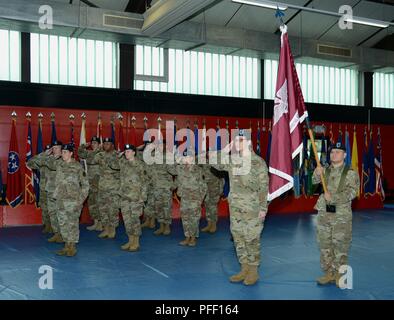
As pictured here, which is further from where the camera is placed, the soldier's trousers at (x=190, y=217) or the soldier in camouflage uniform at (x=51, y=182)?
the soldier's trousers at (x=190, y=217)

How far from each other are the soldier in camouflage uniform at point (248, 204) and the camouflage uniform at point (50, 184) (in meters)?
3.06

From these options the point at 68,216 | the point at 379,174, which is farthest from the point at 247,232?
the point at 379,174

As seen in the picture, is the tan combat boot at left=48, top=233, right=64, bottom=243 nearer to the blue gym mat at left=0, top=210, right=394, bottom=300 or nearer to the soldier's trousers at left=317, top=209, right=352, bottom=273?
the blue gym mat at left=0, top=210, right=394, bottom=300

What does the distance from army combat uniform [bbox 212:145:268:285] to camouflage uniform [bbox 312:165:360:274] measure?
66 centimetres

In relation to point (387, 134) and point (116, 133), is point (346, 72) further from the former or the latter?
point (116, 133)

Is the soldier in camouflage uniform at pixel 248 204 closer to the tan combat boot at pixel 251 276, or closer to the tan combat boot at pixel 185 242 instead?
the tan combat boot at pixel 251 276

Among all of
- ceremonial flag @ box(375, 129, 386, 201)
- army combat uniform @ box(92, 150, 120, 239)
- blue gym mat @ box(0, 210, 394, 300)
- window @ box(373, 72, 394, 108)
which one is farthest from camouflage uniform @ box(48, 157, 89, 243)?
window @ box(373, 72, 394, 108)

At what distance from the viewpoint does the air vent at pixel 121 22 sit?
810 centimetres

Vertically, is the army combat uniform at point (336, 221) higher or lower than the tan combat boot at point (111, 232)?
higher

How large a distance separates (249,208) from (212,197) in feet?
11.8

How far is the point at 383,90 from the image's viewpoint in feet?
43.5

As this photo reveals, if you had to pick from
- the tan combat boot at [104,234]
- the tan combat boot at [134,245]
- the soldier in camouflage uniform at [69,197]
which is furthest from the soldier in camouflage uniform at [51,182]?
the tan combat boot at [134,245]

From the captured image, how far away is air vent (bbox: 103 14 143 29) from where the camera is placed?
810 centimetres

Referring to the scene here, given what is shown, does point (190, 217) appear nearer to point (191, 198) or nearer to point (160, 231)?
point (191, 198)
